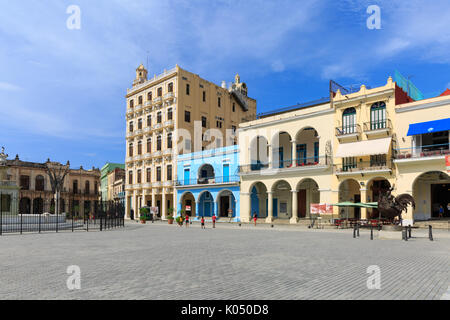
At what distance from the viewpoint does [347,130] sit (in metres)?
31.5

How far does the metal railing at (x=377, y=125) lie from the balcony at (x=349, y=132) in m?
0.64

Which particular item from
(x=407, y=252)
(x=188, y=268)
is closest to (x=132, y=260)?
(x=188, y=268)

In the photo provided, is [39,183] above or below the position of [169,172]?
below

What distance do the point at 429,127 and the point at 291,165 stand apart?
13.3 metres

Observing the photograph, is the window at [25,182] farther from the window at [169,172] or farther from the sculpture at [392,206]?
the sculpture at [392,206]

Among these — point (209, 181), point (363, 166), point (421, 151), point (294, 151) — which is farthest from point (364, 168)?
point (209, 181)

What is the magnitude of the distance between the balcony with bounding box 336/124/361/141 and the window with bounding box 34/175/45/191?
184 feet

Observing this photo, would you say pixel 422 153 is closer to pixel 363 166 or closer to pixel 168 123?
pixel 363 166

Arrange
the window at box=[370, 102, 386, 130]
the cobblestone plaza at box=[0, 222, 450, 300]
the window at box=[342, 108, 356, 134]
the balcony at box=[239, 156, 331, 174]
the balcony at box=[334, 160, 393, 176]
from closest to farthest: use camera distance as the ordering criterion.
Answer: the cobblestone plaza at box=[0, 222, 450, 300] → the balcony at box=[334, 160, 393, 176] → the window at box=[370, 102, 386, 130] → the window at box=[342, 108, 356, 134] → the balcony at box=[239, 156, 331, 174]

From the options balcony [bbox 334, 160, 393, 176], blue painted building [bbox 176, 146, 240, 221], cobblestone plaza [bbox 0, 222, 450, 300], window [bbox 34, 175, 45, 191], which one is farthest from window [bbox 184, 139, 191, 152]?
window [bbox 34, 175, 45, 191]

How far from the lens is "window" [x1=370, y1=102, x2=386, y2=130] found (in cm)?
2944

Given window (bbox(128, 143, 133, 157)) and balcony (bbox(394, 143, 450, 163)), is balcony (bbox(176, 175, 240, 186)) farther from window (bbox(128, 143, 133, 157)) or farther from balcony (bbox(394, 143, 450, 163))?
balcony (bbox(394, 143, 450, 163))

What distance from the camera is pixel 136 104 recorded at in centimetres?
5391

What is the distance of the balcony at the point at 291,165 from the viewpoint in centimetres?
3228
